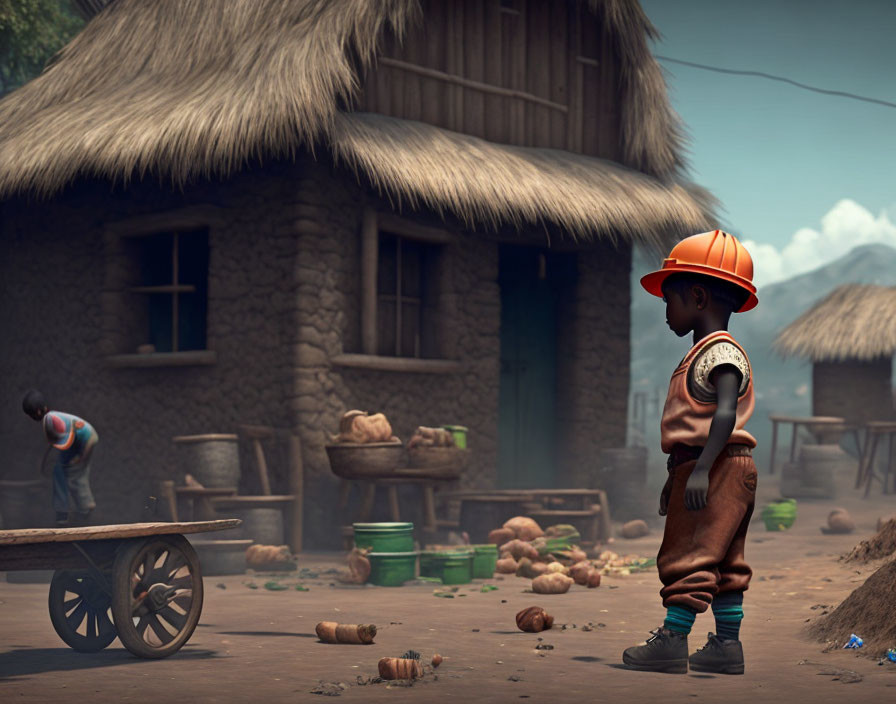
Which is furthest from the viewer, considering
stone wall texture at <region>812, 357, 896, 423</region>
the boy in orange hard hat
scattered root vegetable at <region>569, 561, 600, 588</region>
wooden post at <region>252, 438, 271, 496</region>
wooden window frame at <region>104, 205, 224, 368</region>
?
stone wall texture at <region>812, 357, 896, 423</region>

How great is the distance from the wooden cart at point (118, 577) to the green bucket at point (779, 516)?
763 cm

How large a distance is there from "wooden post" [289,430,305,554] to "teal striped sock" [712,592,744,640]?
5.55m

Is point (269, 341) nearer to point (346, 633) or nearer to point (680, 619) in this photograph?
point (346, 633)

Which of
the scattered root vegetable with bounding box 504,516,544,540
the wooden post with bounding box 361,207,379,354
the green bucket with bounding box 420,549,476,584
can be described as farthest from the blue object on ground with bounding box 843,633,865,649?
the wooden post with bounding box 361,207,379,354

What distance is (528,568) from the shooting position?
9211mm

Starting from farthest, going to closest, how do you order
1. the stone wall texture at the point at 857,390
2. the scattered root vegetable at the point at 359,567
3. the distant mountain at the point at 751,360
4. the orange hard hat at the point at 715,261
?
the distant mountain at the point at 751,360 → the stone wall texture at the point at 857,390 → the scattered root vegetable at the point at 359,567 → the orange hard hat at the point at 715,261

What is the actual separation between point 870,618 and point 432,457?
466 centimetres

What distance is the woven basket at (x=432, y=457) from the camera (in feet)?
32.4

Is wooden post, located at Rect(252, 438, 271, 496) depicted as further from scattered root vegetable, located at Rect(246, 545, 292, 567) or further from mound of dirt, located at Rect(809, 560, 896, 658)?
mound of dirt, located at Rect(809, 560, 896, 658)

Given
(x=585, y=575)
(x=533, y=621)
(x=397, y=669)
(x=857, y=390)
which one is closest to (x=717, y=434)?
(x=397, y=669)

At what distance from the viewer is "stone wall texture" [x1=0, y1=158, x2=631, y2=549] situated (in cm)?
1034

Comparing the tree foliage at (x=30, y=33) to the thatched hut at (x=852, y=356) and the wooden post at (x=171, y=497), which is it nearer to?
the wooden post at (x=171, y=497)

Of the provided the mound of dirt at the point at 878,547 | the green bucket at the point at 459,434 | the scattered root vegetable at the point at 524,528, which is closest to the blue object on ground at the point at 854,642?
the mound of dirt at the point at 878,547

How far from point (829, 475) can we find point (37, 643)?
12001 mm
